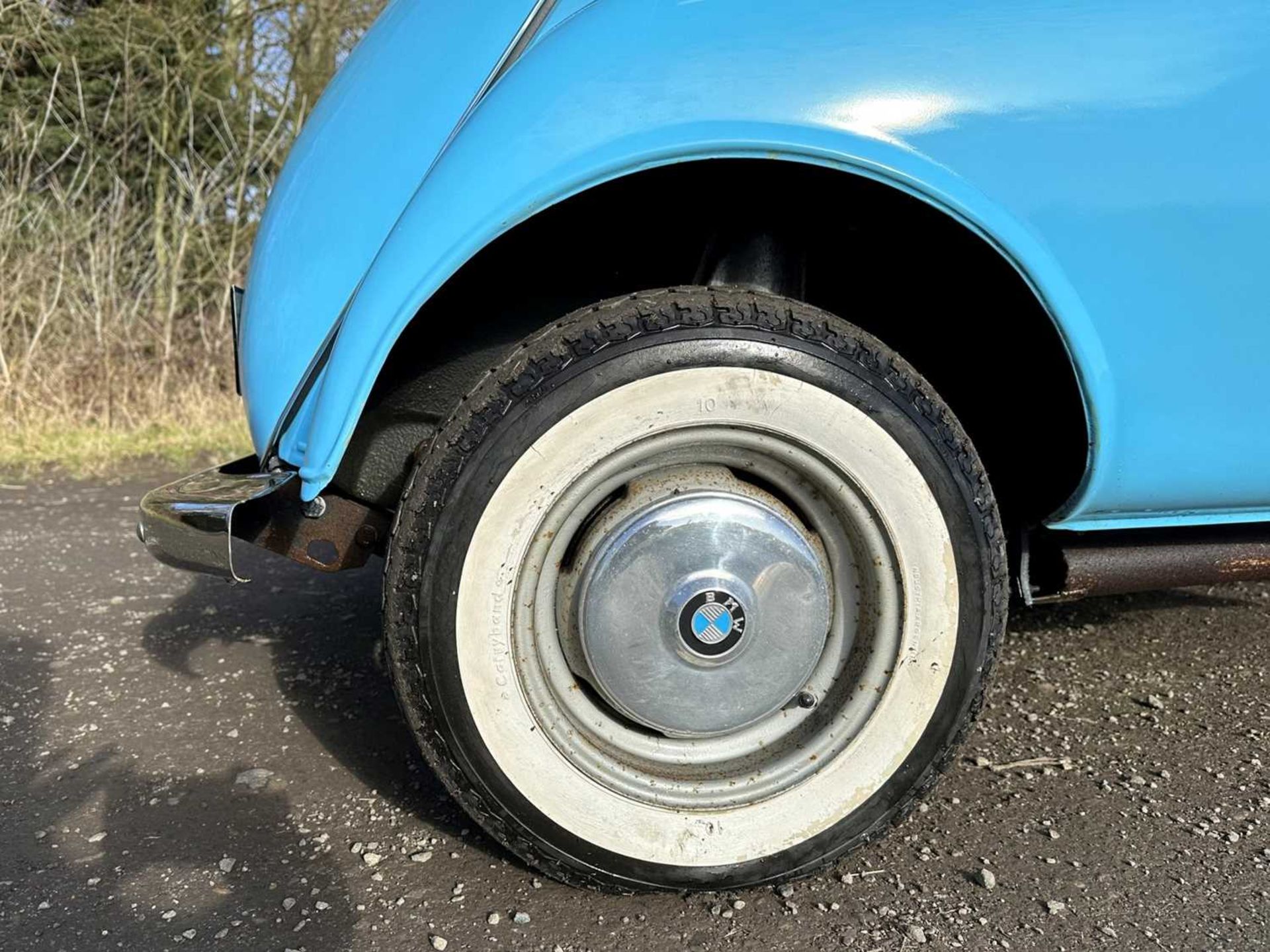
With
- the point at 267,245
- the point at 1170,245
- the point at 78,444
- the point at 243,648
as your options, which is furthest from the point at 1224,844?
the point at 78,444

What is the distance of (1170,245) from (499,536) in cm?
116

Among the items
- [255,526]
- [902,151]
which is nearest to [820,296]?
[902,151]

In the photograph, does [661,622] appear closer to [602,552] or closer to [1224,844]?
[602,552]

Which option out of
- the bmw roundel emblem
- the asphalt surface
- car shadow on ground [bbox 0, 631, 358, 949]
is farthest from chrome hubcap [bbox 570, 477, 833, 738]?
car shadow on ground [bbox 0, 631, 358, 949]

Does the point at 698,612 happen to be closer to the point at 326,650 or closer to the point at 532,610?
the point at 532,610

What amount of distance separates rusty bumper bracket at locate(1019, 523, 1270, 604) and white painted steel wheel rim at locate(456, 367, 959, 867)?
0.35 metres

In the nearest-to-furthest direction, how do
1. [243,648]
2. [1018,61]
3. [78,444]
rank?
[1018,61] < [243,648] < [78,444]

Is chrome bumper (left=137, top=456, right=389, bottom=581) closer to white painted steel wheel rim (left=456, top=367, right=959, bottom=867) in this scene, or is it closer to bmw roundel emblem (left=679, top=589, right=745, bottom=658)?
white painted steel wheel rim (left=456, top=367, right=959, bottom=867)

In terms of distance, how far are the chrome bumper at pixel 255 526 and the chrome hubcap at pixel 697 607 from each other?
417mm

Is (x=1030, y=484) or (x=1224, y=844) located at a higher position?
(x=1030, y=484)

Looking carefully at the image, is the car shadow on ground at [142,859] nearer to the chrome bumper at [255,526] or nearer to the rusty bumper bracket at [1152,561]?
the chrome bumper at [255,526]

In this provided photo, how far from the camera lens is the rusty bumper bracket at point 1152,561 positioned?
1.67 metres

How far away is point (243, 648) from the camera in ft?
8.46

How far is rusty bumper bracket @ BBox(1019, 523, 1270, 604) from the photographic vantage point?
167 centimetres
